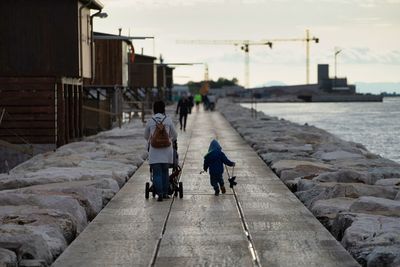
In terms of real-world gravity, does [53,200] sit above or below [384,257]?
above

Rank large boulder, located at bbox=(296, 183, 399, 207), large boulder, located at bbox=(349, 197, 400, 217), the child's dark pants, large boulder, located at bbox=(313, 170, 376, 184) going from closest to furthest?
large boulder, located at bbox=(349, 197, 400, 217) → large boulder, located at bbox=(296, 183, 399, 207) → the child's dark pants → large boulder, located at bbox=(313, 170, 376, 184)

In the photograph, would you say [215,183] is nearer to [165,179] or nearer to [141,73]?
[165,179]

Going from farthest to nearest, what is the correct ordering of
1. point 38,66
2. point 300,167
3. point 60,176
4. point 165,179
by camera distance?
point 38,66 → point 300,167 → point 60,176 → point 165,179

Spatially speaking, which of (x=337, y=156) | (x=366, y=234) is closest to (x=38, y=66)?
(x=337, y=156)

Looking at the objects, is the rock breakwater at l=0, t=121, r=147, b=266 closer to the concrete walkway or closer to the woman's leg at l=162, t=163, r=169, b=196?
the concrete walkway

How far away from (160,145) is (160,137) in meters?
0.15

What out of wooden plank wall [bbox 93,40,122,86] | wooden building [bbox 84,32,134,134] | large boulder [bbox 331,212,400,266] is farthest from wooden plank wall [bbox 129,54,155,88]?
large boulder [bbox 331,212,400,266]

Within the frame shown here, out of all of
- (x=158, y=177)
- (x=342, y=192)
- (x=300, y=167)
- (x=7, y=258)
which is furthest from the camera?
(x=300, y=167)

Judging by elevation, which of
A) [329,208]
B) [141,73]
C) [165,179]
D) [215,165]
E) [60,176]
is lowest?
[329,208]

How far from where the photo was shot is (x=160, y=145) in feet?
48.0

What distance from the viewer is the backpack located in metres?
14.6

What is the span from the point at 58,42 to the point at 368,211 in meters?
19.8

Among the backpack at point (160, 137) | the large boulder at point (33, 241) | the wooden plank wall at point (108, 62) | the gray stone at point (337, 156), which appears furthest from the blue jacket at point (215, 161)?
the wooden plank wall at point (108, 62)

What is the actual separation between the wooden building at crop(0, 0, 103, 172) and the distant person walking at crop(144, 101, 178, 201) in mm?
14664
